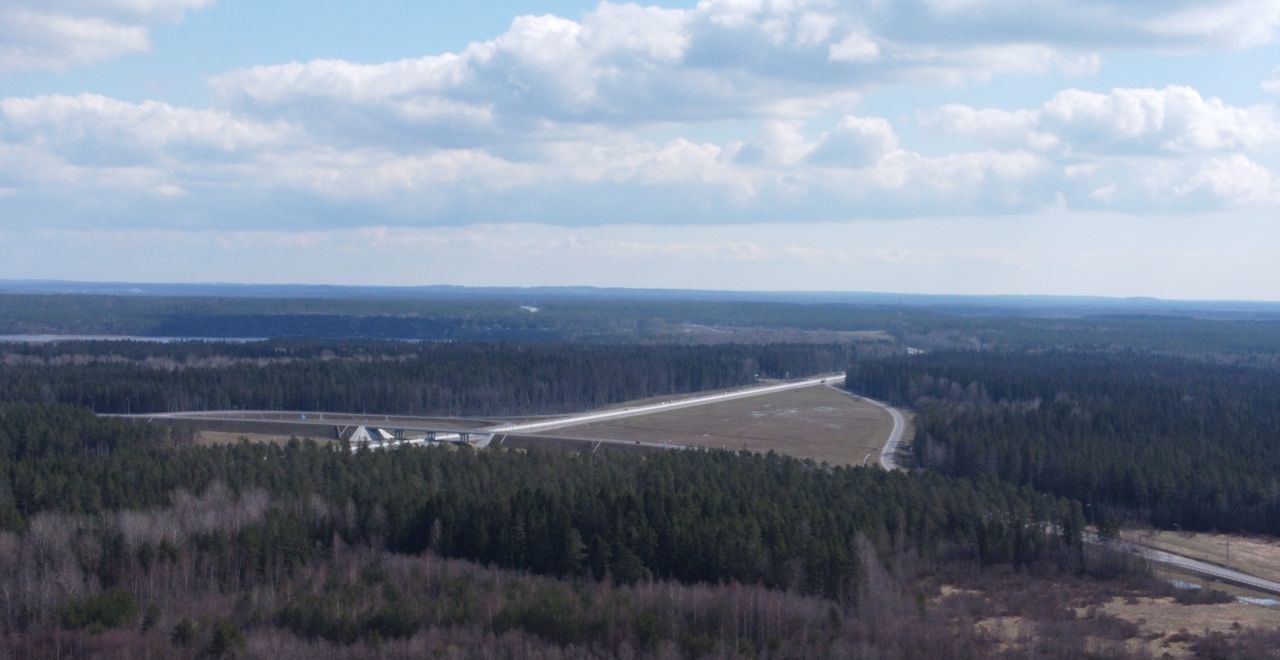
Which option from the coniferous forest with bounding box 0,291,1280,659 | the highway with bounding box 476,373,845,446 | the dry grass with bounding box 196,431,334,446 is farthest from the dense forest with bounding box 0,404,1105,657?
the highway with bounding box 476,373,845,446

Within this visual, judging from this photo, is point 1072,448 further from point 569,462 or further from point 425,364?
point 425,364

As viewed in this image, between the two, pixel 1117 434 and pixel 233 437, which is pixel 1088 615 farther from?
pixel 233 437

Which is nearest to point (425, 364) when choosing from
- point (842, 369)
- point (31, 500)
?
point (842, 369)

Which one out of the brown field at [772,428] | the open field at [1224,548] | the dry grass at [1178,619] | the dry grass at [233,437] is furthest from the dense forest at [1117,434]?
the dry grass at [233,437]

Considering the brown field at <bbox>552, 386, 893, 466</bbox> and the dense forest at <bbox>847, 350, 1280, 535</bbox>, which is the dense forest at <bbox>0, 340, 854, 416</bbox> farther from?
the dense forest at <bbox>847, 350, 1280, 535</bbox>

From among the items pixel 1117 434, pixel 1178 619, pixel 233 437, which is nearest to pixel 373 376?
pixel 233 437

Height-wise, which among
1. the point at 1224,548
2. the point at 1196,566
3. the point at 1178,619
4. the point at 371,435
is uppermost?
the point at 1178,619
